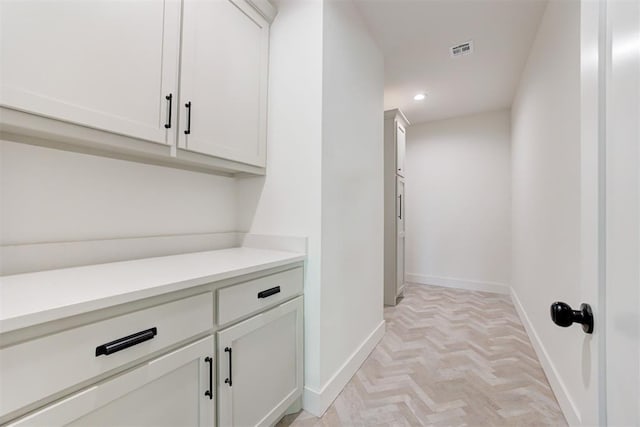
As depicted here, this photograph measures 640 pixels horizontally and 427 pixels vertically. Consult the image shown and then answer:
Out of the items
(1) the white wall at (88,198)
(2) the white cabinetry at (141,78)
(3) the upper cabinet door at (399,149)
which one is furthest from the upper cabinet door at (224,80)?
(3) the upper cabinet door at (399,149)

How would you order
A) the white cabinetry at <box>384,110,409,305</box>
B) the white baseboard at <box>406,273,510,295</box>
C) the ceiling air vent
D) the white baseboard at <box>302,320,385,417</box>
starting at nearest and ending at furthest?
the white baseboard at <box>302,320,385,417</box>
the ceiling air vent
the white cabinetry at <box>384,110,409,305</box>
the white baseboard at <box>406,273,510,295</box>

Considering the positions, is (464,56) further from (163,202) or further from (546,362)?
(163,202)

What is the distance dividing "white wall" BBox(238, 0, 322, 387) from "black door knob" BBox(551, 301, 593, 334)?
3.49 ft

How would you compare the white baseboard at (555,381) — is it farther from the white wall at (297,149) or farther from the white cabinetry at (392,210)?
the white cabinetry at (392,210)

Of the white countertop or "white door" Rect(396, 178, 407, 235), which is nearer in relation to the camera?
the white countertop

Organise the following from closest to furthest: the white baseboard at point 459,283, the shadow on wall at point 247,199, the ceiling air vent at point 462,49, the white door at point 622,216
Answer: the white door at point 622,216 → the shadow on wall at point 247,199 → the ceiling air vent at point 462,49 → the white baseboard at point 459,283

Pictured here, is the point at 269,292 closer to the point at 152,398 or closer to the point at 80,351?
the point at 152,398

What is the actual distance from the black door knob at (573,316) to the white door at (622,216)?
7 cm

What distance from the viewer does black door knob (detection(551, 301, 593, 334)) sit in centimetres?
57

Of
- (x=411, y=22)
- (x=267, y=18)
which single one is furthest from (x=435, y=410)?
(x=411, y=22)

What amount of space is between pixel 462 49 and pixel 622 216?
2634mm

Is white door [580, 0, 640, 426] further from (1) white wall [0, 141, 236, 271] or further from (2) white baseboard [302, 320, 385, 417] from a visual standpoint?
(1) white wall [0, 141, 236, 271]

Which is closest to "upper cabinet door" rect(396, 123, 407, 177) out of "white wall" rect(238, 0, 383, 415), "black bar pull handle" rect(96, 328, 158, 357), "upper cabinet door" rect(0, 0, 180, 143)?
"white wall" rect(238, 0, 383, 415)

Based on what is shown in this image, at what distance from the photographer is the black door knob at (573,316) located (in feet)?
1.88
